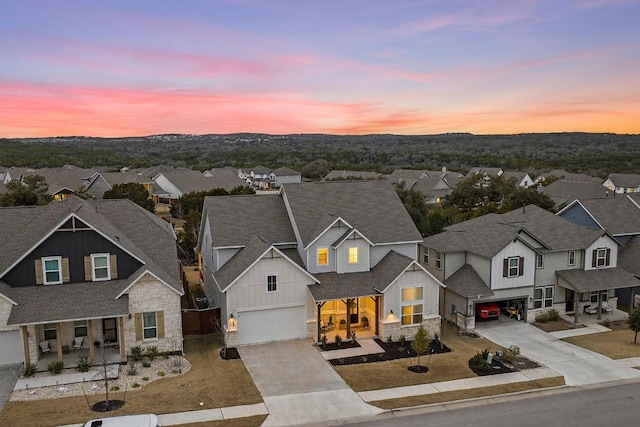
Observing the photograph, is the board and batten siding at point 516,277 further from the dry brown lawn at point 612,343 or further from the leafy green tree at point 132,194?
the leafy green tree at point 132,194

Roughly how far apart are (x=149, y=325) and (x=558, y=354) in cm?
2109

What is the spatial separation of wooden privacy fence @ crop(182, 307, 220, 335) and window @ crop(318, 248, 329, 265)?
6.47 m

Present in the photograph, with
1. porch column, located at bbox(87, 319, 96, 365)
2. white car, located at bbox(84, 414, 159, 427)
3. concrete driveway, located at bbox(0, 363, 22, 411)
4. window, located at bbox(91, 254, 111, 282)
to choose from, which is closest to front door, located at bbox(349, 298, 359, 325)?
window, located at bbox(91, 254, 111, 282)

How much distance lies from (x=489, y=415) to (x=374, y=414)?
453 cm

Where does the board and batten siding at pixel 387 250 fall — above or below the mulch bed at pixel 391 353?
above

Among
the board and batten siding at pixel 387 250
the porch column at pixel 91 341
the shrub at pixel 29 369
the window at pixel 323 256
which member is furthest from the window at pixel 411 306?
the shrub at pixel 29 369

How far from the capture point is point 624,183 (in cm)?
10206

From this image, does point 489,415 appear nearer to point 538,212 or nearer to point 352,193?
point 352,193

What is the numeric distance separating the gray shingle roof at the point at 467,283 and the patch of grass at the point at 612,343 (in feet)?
17.3

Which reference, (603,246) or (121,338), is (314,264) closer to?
(121,338)

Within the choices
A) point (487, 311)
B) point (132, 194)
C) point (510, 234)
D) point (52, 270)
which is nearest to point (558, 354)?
point (487, 311)

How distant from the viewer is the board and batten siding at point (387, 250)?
1259 inches

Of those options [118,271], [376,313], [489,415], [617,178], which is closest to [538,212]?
[376,313]

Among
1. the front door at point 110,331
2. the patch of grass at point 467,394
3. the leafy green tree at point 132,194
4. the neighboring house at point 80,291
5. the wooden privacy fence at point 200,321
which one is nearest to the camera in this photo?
the patch of grass at point 467,394
